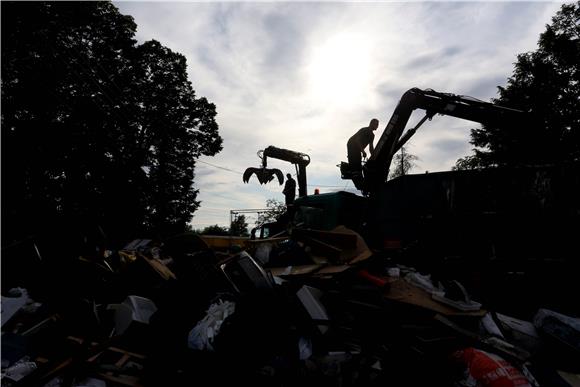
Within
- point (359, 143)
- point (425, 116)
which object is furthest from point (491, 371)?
point (425, 116)

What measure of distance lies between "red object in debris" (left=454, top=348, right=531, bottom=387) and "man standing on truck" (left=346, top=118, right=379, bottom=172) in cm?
412

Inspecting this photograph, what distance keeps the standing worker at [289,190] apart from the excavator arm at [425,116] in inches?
95.2

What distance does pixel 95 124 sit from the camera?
14.5 m

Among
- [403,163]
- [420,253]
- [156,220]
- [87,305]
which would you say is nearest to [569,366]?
[420,253]

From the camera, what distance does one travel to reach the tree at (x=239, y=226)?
17.5m

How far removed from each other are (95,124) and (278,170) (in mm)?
11875

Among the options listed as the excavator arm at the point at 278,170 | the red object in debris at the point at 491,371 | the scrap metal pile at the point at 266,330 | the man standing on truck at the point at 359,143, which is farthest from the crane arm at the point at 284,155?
the red object in debris at the point at 491,371

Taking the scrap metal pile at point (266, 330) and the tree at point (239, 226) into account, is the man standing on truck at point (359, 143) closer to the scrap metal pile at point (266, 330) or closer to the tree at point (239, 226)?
the scrap metal pile at point (266, 330)

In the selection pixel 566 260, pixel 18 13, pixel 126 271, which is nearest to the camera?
pixel 566 260

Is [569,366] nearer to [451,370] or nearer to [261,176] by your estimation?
[451,370]

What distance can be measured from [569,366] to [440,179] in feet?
8.07

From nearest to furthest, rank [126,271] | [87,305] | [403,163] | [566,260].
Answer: [87,305] → [566,260] → [126,271] → [403,163]

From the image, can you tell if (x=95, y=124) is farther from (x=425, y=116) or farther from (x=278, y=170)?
(x=425, y=116)

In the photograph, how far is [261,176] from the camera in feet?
25.1
